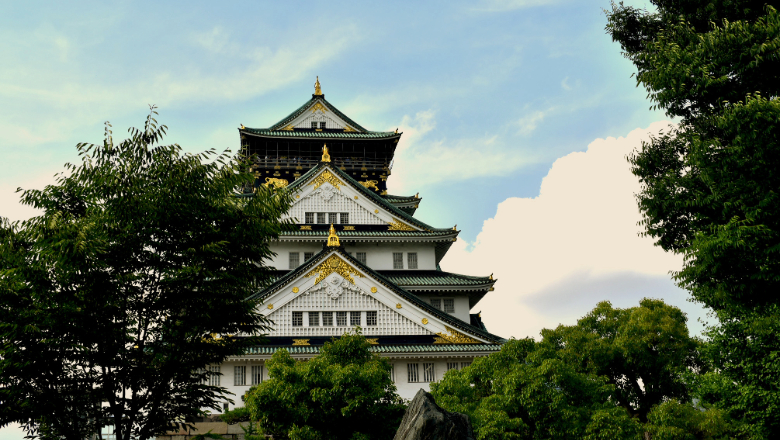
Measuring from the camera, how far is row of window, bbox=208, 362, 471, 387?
1130 inches

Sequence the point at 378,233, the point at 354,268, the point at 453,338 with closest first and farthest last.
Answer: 1. the point at 453,338
2. the point at 354,268
3. the point at 378,233

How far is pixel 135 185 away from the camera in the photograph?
47.7ft

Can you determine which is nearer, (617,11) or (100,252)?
(100,252)

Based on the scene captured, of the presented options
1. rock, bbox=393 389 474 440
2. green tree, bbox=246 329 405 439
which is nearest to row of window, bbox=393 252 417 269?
green tree, bbox=246 329 405 439

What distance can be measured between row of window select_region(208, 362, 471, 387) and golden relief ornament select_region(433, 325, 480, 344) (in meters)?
1.06

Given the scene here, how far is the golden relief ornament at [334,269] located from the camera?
30.4m

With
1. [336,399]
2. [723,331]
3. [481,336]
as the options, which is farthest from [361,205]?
[723,331]

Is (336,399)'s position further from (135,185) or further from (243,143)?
(243,143)

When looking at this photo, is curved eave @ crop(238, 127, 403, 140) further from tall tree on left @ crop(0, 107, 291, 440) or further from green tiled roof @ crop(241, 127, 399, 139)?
tall tree on left @ crop(0, 107, 291, 440)

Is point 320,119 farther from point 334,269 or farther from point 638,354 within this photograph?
point 638,354

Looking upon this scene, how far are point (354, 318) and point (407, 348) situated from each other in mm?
2970

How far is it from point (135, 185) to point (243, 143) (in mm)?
29902

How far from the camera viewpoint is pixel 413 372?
2978cm

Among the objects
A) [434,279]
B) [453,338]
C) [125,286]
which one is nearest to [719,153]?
[125,286]
